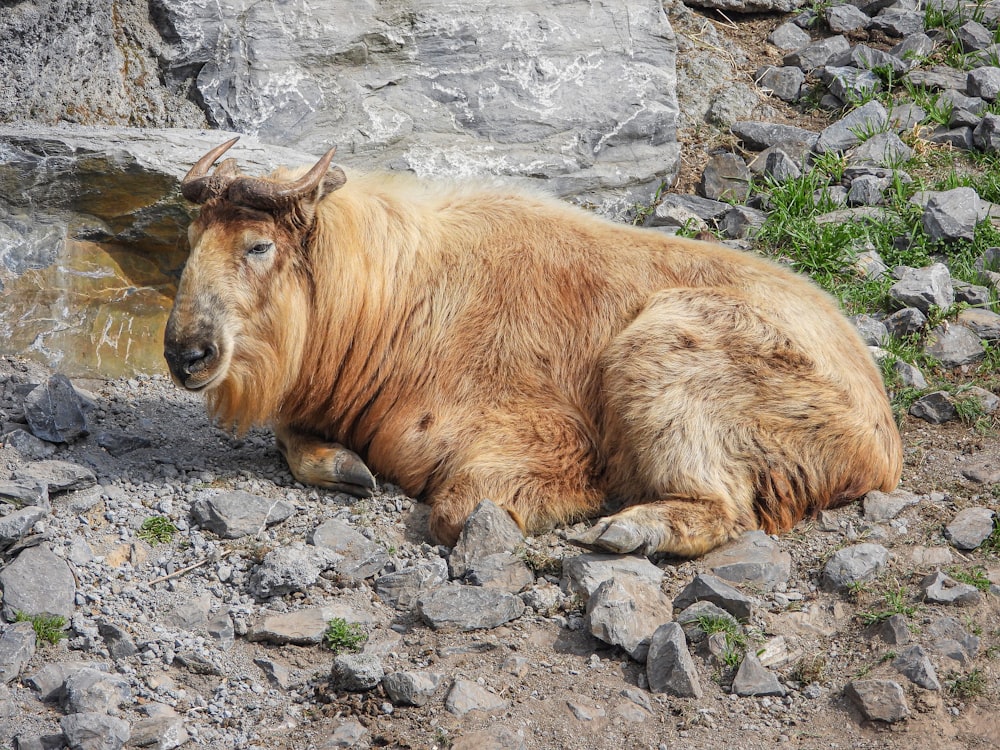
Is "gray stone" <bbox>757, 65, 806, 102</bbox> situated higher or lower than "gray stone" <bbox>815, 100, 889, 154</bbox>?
higher

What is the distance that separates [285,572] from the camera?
4.71 metres

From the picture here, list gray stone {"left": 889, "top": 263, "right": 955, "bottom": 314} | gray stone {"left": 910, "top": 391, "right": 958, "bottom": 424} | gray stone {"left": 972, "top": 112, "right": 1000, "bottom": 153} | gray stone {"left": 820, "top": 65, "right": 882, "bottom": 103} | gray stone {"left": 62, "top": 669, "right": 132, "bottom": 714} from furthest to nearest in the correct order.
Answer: gray stone {"left": 820, "top": 65, "right": 882, "bottom": 103}
gray stone {"left": 972, "top": 112, "right": 1000, "bottom": 153}
gray stone {"left": 889, "top": 263, "right": 955, "bottom": 314}
gray stone {"left": 910, "top": 391, "right": 958, "bottom": 424}
gray stone {"left": 62, "top": 669, "right": 132, "bottom": 714}

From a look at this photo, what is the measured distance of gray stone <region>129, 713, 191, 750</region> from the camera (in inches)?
147

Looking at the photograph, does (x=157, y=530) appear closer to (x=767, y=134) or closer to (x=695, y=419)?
(x=695, y=419)

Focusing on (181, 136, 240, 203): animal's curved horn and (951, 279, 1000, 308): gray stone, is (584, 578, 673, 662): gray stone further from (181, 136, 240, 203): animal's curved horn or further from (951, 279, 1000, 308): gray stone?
(951, 279, 1000, 308): gray stone

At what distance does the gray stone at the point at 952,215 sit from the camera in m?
7.82

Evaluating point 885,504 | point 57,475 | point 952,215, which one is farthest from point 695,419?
point 952,215

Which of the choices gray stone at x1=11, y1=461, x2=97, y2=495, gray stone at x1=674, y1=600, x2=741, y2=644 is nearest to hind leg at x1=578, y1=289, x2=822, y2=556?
gray stone at x1=674, y1=600, x2=741, y2=644

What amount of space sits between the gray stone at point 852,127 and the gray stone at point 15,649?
7086 millimetres

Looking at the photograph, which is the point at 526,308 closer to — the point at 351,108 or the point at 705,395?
the point at 705,395

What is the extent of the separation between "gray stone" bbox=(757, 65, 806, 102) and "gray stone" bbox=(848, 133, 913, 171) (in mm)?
1213

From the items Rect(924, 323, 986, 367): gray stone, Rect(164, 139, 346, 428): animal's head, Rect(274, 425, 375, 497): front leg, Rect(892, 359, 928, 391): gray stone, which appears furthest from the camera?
Rect(924, 323, 986, 367): gray stone

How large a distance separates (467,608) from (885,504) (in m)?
2.28

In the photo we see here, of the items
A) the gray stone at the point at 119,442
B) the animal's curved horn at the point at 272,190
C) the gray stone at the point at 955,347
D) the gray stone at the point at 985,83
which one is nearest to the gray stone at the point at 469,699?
the animal's curved horn at the point at 272,190
